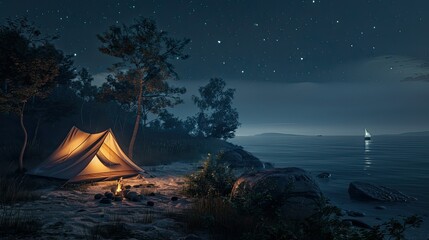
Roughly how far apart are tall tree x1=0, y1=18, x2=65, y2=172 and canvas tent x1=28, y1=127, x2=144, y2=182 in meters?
2.65

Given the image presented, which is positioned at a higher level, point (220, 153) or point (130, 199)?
point (220, 153)

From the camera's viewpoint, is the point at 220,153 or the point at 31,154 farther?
the point at 31,154

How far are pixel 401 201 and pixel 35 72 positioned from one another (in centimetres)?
2231

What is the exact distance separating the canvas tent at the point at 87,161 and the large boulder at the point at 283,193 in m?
6.80

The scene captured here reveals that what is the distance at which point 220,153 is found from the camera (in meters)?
12.3

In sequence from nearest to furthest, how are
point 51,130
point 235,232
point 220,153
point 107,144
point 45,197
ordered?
point 235,232, point 45,197, point 220,153, point 107,144, point 51,130

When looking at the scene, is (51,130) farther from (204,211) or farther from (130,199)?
(204,211)

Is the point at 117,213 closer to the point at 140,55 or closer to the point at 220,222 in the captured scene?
the point at 220,222

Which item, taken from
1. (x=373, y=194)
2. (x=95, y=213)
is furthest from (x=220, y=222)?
(x=373, y=194)

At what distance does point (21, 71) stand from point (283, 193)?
1450cm

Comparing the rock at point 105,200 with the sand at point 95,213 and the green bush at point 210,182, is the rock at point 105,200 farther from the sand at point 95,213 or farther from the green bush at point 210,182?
the green bush at point 210,182

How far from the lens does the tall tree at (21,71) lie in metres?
14.3

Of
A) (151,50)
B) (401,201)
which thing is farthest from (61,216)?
(401,201)

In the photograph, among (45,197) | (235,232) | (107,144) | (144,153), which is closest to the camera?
(235,232)
